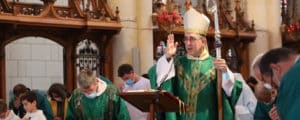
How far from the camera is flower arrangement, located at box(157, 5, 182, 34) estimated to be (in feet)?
38.9

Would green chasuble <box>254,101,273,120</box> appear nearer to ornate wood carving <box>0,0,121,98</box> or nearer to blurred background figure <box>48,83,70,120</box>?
blurred background figure <box>48,83,70,120</box>

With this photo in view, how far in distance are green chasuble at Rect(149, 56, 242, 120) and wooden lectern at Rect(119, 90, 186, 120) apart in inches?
9.9

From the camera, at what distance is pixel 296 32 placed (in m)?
15.5

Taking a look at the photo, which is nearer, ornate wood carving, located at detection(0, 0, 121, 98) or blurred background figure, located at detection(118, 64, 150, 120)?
blurred background figure, located at detection(118, 64, 150, 120)

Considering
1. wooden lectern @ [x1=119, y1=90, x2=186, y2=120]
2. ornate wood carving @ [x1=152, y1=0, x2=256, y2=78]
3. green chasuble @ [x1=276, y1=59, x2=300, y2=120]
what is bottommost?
wooden lectern @ [x1=119, y1=90, x2=186, y2=120]

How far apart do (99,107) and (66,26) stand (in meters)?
4.21

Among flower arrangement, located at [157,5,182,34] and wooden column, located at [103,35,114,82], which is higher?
flower arrangement, located at [157,5,182,34]

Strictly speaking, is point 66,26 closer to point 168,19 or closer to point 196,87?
point 168,19

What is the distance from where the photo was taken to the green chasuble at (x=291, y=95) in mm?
2381

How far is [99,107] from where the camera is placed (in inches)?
281

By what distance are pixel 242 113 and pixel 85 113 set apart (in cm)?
170

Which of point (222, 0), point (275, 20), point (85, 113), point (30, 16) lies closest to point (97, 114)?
point (85, 113)

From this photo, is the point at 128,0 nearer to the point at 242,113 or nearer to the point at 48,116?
the point at 48,116

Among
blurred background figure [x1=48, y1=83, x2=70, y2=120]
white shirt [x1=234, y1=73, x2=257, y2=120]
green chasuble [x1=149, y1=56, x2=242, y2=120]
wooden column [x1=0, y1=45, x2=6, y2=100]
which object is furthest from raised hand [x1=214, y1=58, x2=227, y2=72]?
wooden column [x1=0, y1=45, x2=6, y2=100]
